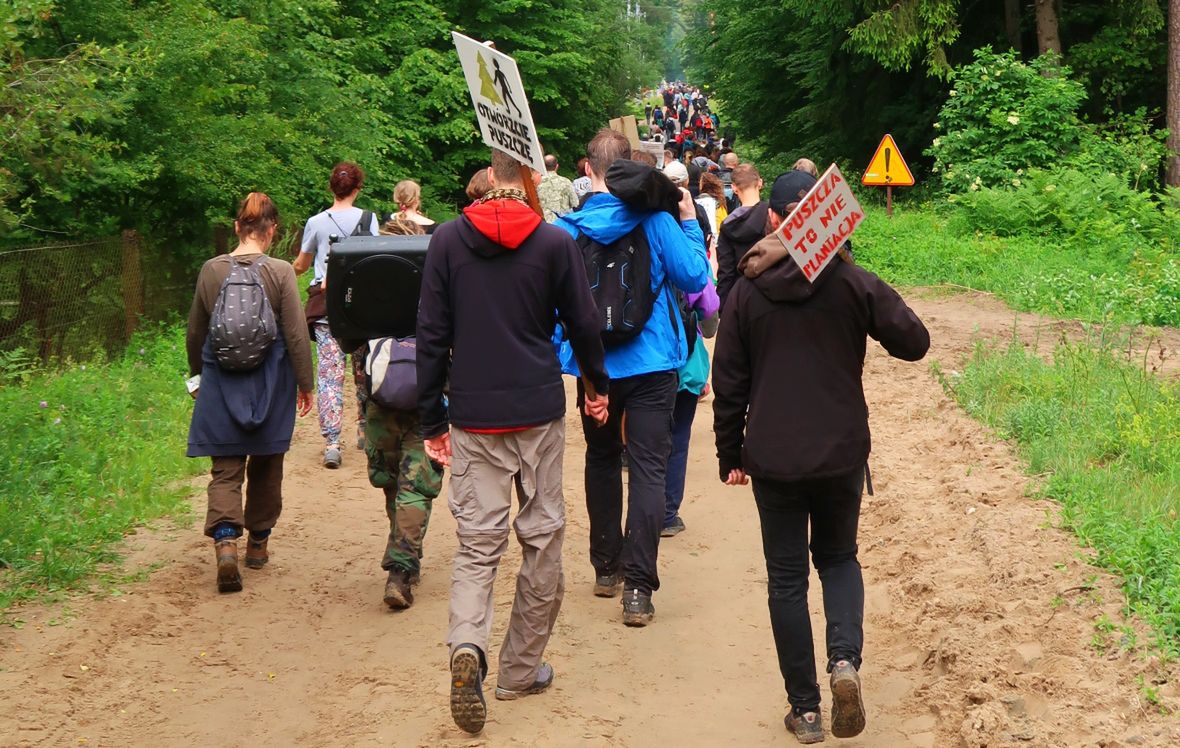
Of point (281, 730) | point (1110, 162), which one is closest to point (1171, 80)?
point (1110, 162)

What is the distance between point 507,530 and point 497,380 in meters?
0.62

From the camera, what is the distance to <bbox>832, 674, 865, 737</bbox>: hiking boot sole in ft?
15.6

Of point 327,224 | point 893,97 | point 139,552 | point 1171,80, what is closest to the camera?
point 139,552

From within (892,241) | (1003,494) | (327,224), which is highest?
(327,224)

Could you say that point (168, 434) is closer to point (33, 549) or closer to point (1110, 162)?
point (33, 549)

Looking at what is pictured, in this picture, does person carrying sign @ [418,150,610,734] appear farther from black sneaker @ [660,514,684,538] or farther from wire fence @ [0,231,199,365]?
wire fence @ [0,231,199,365]

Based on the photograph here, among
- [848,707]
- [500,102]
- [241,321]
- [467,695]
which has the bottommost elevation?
[467,695]

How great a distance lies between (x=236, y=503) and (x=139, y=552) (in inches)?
44.8

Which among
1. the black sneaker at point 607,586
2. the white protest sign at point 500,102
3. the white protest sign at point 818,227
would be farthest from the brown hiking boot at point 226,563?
the white protest sign at point 818,227

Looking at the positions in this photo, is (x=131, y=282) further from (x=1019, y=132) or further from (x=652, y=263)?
(x=1019, y=132)

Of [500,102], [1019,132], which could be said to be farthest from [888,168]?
[500,102]

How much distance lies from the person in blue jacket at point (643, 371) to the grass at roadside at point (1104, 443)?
2003mm

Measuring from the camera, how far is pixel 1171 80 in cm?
2294

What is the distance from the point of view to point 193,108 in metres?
13.7
